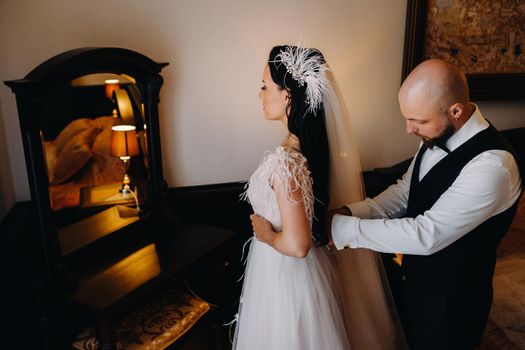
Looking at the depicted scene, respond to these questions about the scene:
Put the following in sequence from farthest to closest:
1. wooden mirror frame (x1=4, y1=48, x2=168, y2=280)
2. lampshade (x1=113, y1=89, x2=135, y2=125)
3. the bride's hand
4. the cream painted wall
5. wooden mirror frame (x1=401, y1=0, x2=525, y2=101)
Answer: wooden mirror frame (x1=401, y1=0, x2=525, y2=101) → the cream painted wall → lampshade (x1=113, y1=89, x2=135, y2=125) → the bride's hand → wooden mirror frame (x1=4, y1=48, x2=168, y2=280)

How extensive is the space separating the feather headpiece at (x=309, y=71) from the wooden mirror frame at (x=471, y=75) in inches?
43.1

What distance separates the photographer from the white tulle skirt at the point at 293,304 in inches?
61.0

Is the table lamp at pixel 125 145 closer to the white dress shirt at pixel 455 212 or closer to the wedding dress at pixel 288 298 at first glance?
the wedding dress at pixel 288 298

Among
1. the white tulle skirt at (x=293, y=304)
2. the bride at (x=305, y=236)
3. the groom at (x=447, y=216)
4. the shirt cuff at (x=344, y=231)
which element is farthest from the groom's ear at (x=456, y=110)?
the white tulle skirt at (x=293, y=304)

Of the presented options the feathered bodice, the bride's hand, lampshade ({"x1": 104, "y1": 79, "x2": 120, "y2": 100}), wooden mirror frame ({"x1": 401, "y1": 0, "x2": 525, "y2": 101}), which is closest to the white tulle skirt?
the bride's hand

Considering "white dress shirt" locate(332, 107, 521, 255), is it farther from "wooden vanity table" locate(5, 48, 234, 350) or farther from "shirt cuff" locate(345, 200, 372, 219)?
"wooden vanity table" locate(5, 48, 234, 350)

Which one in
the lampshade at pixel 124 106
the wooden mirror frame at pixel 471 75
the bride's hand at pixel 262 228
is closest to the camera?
the bride's hand at pixel 262 228

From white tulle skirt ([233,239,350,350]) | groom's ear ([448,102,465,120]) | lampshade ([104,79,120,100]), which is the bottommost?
white tulle skirt ([233,239,350,350])

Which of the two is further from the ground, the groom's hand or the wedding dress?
the groom's hand

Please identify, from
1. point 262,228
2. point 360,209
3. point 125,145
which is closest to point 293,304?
point 262,228

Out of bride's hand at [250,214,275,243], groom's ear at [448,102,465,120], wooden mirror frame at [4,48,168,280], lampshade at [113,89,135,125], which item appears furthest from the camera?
lampshade at [113,89,135,125]

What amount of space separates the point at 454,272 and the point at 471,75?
1.43 metres

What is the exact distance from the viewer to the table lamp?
1.66 metres

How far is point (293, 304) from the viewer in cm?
155
